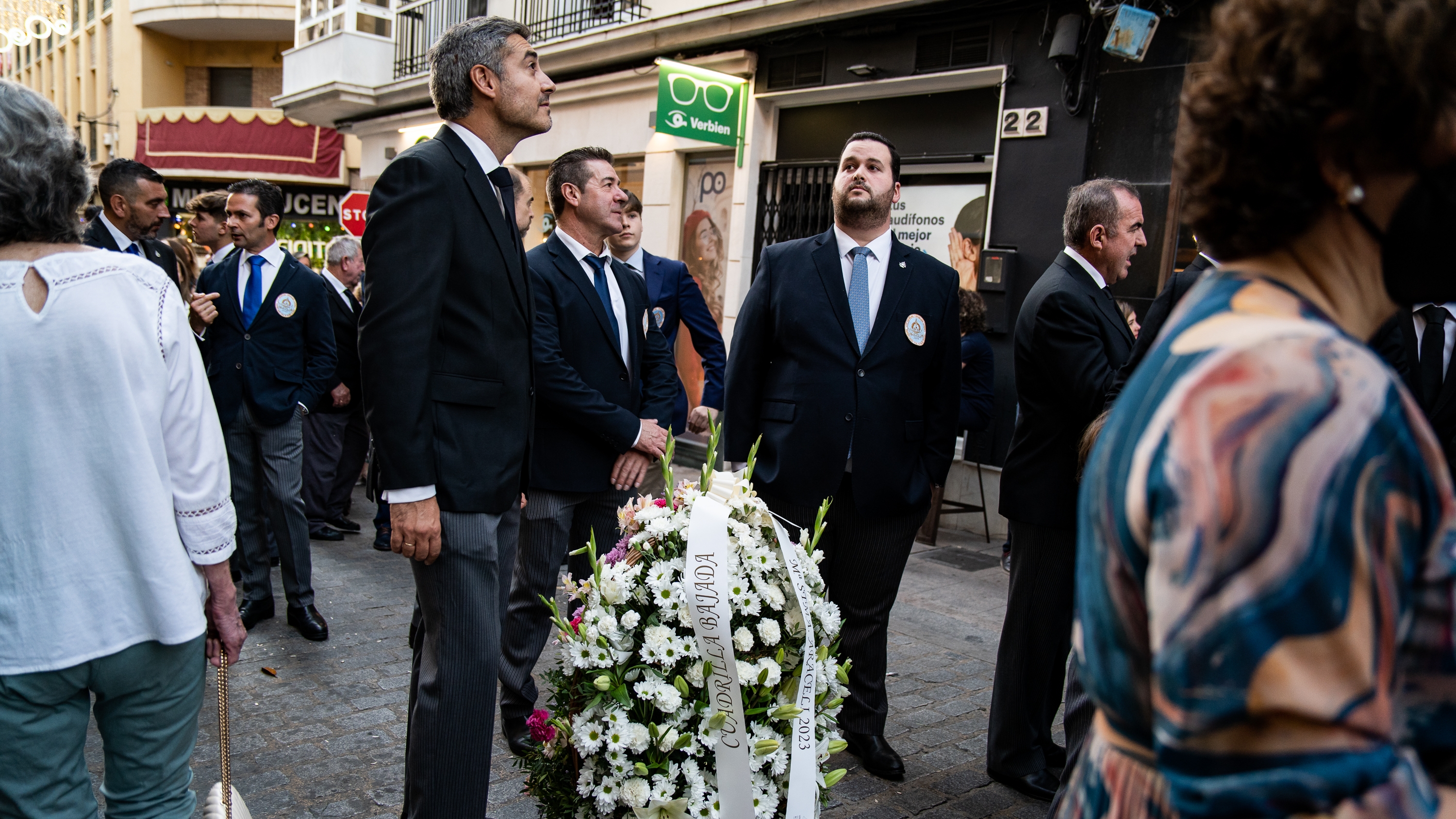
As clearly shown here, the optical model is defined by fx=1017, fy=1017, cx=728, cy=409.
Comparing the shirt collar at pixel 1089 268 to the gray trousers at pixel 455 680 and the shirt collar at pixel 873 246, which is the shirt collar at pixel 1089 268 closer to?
the shirt collar at pixel 873 246

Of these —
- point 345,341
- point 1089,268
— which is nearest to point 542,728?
point 1089,268

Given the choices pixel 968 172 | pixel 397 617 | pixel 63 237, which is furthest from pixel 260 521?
pixel 968 172

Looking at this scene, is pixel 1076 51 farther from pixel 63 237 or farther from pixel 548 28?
pixel 548 28

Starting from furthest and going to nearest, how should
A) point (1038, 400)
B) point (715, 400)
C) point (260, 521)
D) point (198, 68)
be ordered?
point (198, 68)
point (715, 400)
point (260, 521)
point (1038, 400)

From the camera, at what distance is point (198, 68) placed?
2825 cm

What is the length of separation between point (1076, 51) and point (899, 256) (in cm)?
527

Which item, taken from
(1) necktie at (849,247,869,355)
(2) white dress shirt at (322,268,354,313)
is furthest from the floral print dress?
(2) white dress shirt at (322,268,354,313)

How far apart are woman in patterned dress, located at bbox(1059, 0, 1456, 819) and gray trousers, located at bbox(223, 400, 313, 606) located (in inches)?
193

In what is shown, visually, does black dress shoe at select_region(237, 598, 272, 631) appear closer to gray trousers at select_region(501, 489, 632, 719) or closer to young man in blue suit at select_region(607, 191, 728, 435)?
gray trousers at select_region(501, 489, 632, 719)

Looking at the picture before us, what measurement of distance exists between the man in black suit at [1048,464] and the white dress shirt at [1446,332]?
1061mm

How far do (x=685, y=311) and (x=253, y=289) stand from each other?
Result: 2.55 meters

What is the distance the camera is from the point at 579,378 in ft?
13.0

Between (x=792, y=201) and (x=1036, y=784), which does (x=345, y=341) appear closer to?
(x=792, y=201)

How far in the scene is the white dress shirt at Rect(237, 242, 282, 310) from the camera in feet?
18.0
